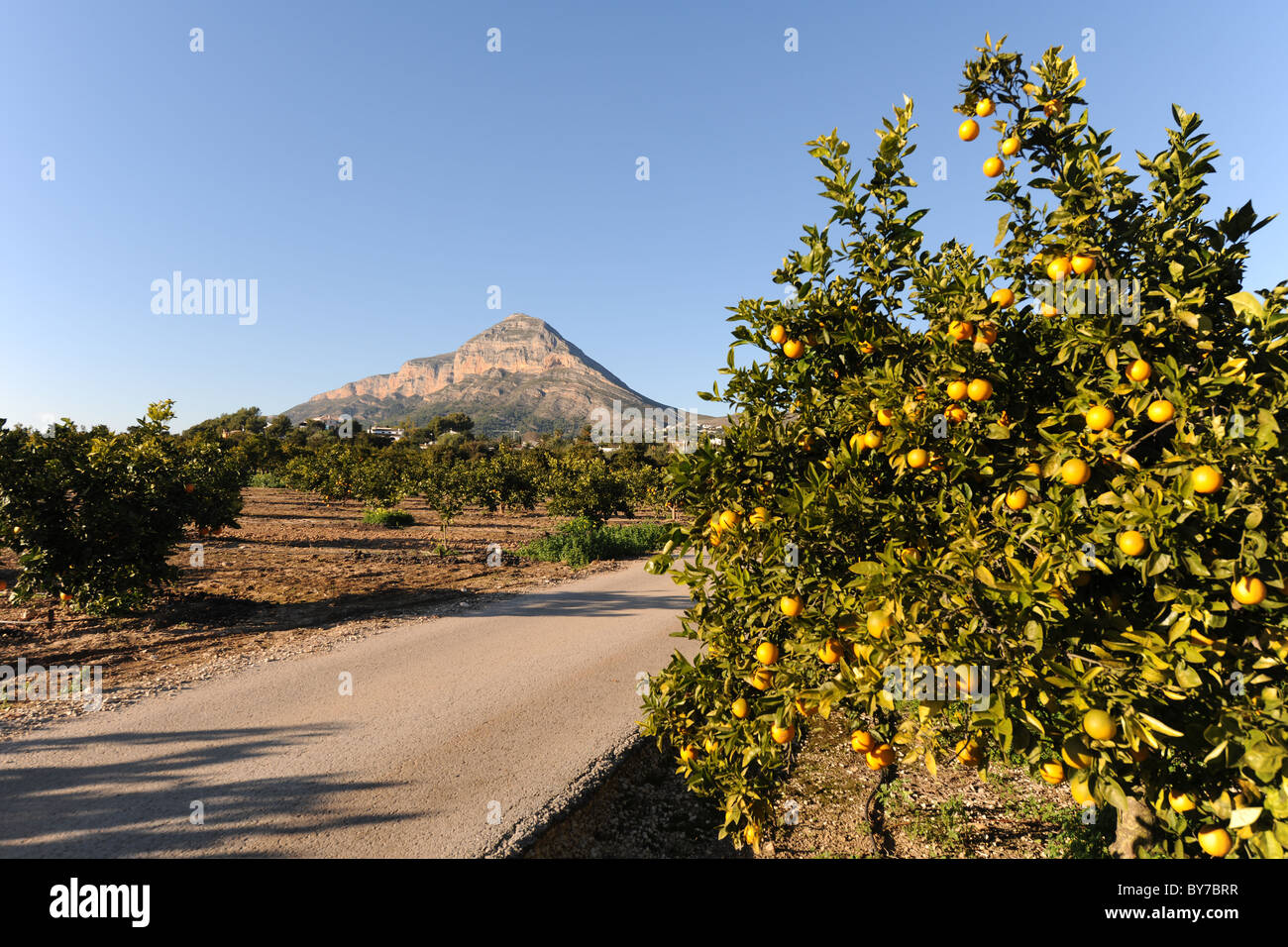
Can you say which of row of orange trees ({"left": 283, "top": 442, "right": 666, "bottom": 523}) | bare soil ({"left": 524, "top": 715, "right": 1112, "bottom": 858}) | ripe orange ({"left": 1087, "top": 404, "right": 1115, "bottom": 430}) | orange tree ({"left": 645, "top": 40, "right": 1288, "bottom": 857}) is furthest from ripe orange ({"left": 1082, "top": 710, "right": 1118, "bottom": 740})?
row of orange trees ({"left": 283, "top": 442, "right": 666, "bottom": 523})

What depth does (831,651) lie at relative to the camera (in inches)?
106

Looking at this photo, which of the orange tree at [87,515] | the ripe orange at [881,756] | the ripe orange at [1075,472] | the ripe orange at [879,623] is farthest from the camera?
the orange tree at [87,515]

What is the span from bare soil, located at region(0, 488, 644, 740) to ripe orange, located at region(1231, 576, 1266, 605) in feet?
28.1

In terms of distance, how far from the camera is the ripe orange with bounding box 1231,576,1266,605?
2066mm

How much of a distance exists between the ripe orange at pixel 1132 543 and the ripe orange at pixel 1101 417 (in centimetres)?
44

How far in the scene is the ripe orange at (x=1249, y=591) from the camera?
2066mm

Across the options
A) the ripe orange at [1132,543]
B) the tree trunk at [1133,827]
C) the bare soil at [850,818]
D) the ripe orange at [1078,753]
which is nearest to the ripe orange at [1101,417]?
the ripe orange at [1132,543]

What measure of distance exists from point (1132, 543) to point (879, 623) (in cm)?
88

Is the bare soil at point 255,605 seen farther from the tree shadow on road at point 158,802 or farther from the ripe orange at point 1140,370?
the ripe orange at point 1140,370

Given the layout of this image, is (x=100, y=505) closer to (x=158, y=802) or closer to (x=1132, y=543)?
(x=158, y=802)
